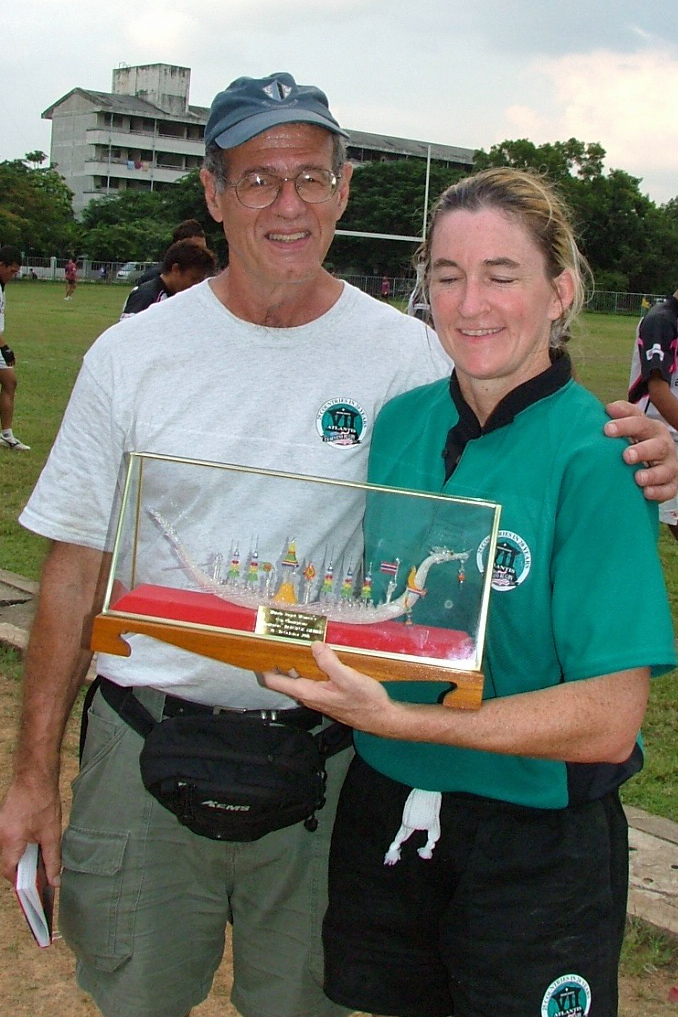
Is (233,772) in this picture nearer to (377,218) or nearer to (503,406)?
(503,406)

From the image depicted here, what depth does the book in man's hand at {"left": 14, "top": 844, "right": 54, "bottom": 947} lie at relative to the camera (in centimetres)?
263

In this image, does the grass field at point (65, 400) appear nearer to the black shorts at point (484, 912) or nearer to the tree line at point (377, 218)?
the black shorts at point (484, 912)

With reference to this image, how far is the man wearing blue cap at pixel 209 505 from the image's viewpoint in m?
2.60

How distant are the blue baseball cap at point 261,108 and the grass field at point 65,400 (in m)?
0.85

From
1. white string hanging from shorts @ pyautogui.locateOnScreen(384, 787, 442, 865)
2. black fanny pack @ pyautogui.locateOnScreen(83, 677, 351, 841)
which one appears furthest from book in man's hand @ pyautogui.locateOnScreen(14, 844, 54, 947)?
white string hanging from shorts @ pyautogui.locateOnScreen(384, 787, 442, 865)

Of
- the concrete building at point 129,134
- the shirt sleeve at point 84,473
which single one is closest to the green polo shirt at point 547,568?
the shirt sleeve at point 84,473

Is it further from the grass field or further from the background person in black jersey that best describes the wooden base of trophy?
the background person in black jersey

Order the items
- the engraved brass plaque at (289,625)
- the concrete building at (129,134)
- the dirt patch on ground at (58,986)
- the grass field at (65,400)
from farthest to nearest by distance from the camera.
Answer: the concrete building at (129,134)
the grass field at (65,400)
the dirt patch on ground at (58,986)
the engraved brass plaque at (289,625)

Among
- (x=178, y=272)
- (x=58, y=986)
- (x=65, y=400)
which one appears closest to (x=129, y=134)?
(x=65, y=400)

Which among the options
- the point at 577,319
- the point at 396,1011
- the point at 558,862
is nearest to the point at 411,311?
the point at 577,319

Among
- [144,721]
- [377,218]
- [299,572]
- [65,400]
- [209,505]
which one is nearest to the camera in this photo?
[299,572]

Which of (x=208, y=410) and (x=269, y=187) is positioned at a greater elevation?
(x=269, y=187)

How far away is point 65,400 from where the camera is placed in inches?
653

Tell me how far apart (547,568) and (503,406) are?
0.35 metres
